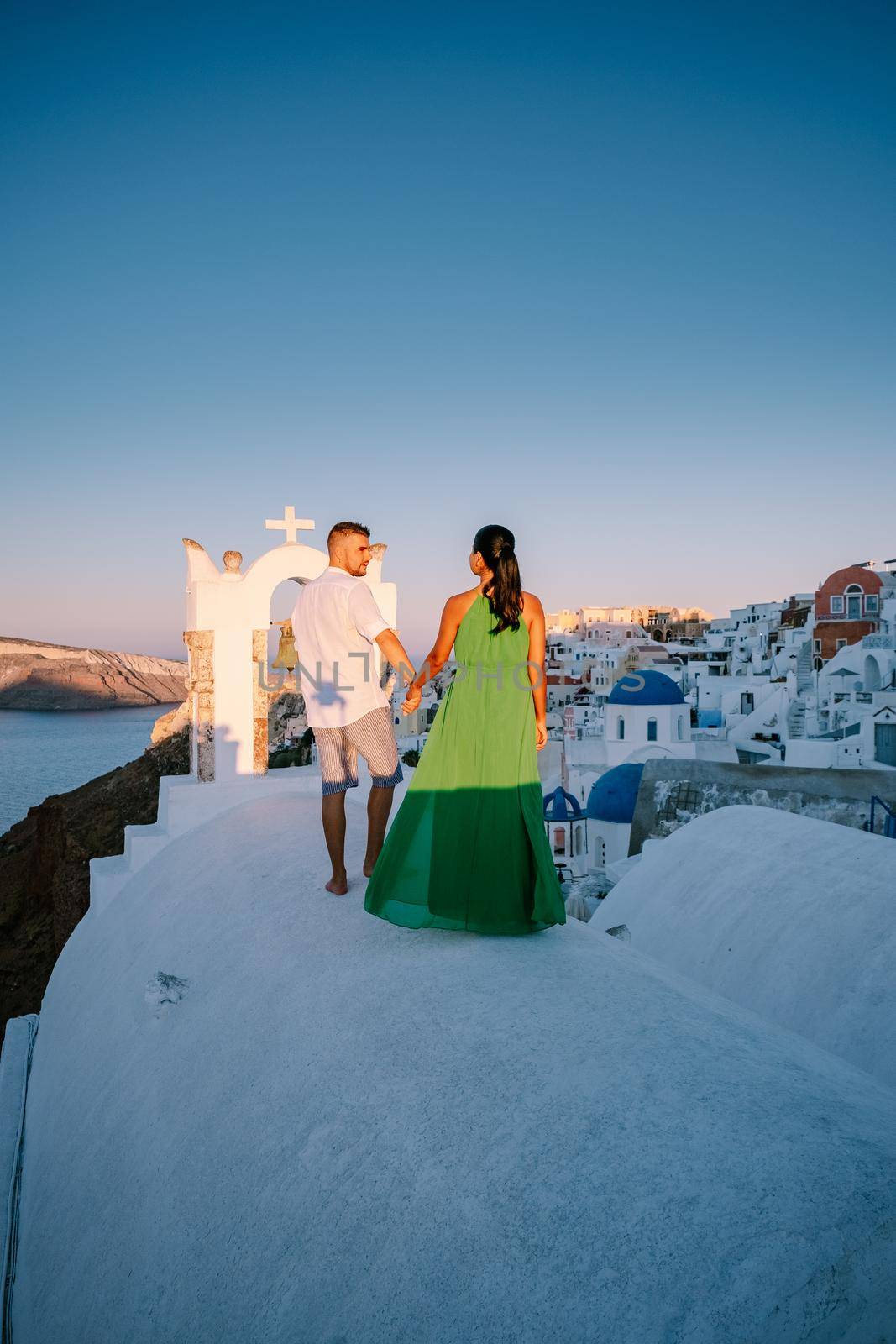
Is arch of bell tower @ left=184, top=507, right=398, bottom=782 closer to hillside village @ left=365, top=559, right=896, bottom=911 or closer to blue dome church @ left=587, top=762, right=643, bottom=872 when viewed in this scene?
hillside village @ left=365, top=559, right=896, bottom=911

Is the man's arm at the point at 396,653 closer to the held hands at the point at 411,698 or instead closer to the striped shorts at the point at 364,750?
the held hands at the point at 411,698

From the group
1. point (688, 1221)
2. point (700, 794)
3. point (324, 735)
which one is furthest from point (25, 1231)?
point (700, 794)

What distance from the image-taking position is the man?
3.59 meters

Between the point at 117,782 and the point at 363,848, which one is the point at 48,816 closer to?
the point at 117,782

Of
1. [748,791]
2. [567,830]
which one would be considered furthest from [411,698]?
[567,830]

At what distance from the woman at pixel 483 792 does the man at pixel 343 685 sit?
1.67 feet

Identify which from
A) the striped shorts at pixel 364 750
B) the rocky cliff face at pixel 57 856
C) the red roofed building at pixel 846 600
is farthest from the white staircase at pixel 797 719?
the striped shorts at pixel 364 750

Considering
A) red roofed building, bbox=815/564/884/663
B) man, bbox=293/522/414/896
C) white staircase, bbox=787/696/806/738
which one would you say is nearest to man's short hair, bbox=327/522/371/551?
man, bbox=293/522/414/896

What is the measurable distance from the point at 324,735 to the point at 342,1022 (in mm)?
1402

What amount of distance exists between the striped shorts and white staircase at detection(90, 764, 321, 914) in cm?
240

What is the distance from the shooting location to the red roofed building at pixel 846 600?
41875 millimetres

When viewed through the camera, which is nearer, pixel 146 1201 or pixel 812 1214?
pixel 812 1214

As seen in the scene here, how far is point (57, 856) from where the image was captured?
22000 mm

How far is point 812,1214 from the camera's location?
1621mm
